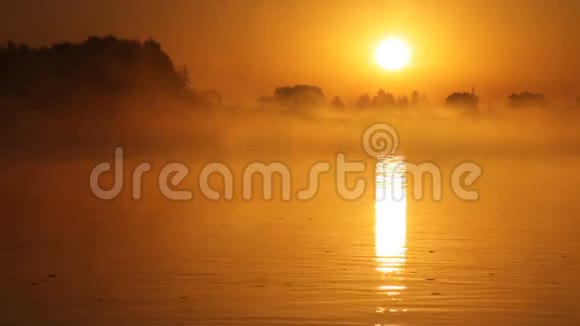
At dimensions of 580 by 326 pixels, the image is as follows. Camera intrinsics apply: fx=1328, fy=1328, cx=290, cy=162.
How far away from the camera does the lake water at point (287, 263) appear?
1544 centimetres

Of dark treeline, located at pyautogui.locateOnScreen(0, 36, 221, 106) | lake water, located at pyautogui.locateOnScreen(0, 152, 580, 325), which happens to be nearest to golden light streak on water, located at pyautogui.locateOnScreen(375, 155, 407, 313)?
lake water, located at pyautogui.locateOnScreen(0, 152, 580, 325)

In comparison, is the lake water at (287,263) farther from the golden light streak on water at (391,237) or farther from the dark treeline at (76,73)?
the dark treeline at (76,73)

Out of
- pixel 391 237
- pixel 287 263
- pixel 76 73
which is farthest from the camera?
pixel 76 73

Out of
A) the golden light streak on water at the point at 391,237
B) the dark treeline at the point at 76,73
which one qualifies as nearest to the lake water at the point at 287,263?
the golden light streak on water at the point at 391,237

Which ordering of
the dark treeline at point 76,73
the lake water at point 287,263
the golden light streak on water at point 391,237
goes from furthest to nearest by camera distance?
the dark treeline at point 76,73
the golden light streak on water at point 391,237
the lake water at point 287,263

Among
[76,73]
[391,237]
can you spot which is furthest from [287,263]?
[76,73]

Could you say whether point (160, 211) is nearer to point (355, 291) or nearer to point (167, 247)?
point (167, 247)

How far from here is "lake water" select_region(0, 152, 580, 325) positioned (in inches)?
608

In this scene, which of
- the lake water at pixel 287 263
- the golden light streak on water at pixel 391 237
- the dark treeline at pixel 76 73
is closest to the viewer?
the lake water at pixel 287 263

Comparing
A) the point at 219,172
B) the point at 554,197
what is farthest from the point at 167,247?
the point at 219,172

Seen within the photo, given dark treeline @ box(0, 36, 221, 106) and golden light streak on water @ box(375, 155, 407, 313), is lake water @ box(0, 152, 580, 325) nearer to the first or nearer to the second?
golden light streak on water @ box(375, 155, 407, 313)

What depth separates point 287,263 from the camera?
19828 millimetres

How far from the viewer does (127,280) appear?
17812mm

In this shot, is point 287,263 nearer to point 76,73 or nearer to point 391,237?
point 391,237
